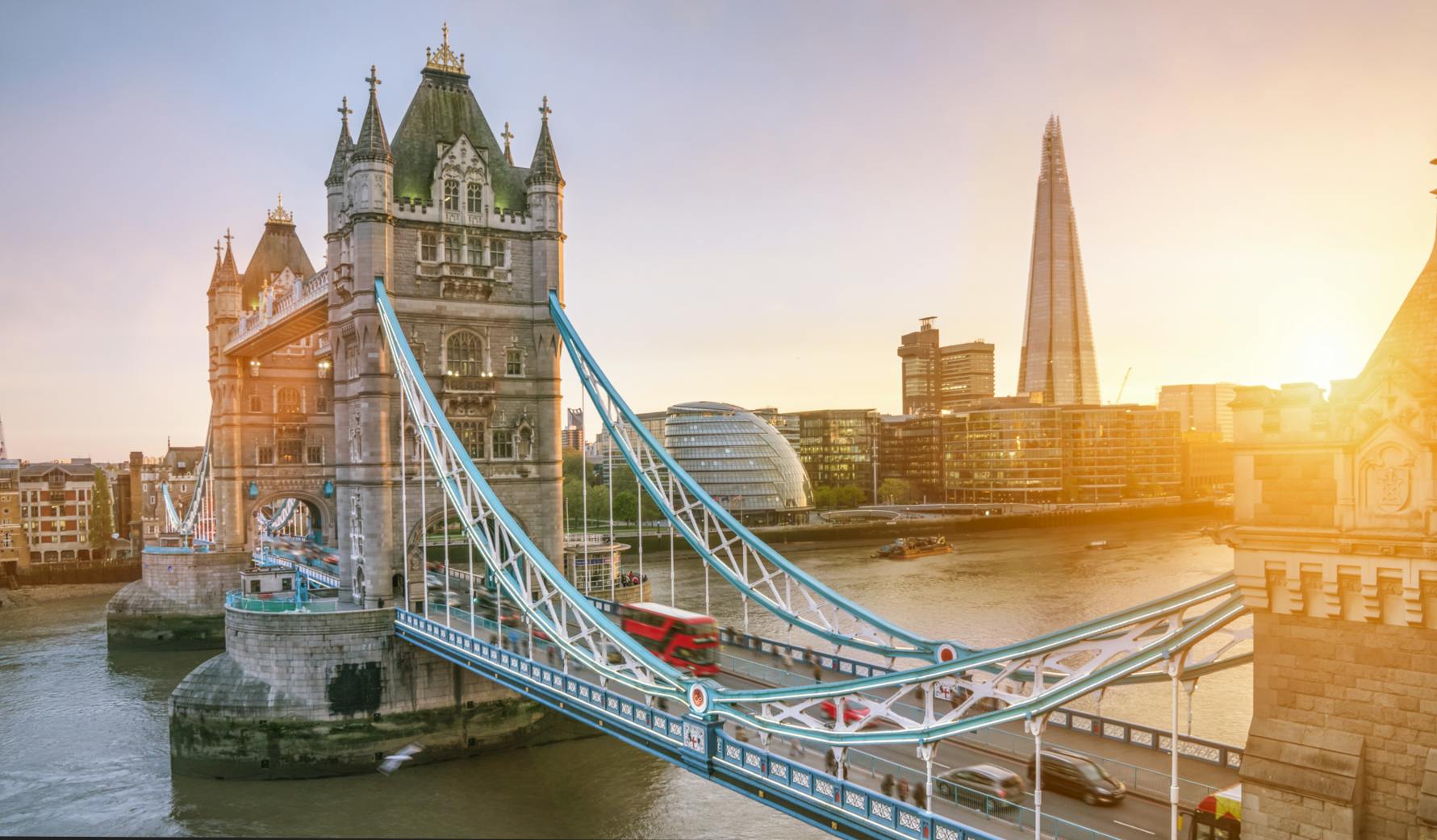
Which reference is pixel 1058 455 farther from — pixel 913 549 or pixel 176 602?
pixel 176 602

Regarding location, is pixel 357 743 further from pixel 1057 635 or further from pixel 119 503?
pixel 119 503

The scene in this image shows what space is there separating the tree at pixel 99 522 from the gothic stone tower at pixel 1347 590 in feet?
293

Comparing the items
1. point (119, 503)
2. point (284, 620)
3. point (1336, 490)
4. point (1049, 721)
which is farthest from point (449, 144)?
point (119, 503)

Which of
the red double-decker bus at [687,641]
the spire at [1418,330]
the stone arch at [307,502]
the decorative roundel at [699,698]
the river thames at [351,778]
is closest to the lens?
the spire at [1418,330]

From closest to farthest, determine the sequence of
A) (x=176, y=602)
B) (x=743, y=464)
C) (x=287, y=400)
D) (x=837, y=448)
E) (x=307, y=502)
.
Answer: (x=176, y=602)
(x=287, y=400)
(x=307, y=502)
(x=743, y=464)
(x=837, y=448)

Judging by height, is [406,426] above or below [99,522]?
above

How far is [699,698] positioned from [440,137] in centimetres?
2337

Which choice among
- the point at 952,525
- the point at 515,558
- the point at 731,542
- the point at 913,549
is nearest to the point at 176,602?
the point at 515,558

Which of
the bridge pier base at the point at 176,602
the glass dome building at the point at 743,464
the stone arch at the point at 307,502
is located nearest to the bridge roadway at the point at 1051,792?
the bridge pier base at the point at 176,602

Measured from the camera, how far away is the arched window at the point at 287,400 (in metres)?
56.6

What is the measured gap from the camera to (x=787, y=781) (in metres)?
16.3

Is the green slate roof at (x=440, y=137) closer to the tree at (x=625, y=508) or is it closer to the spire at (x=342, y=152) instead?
the spire at (x=342, y=152)

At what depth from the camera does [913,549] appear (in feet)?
276

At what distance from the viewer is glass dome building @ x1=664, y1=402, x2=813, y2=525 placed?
379ft
